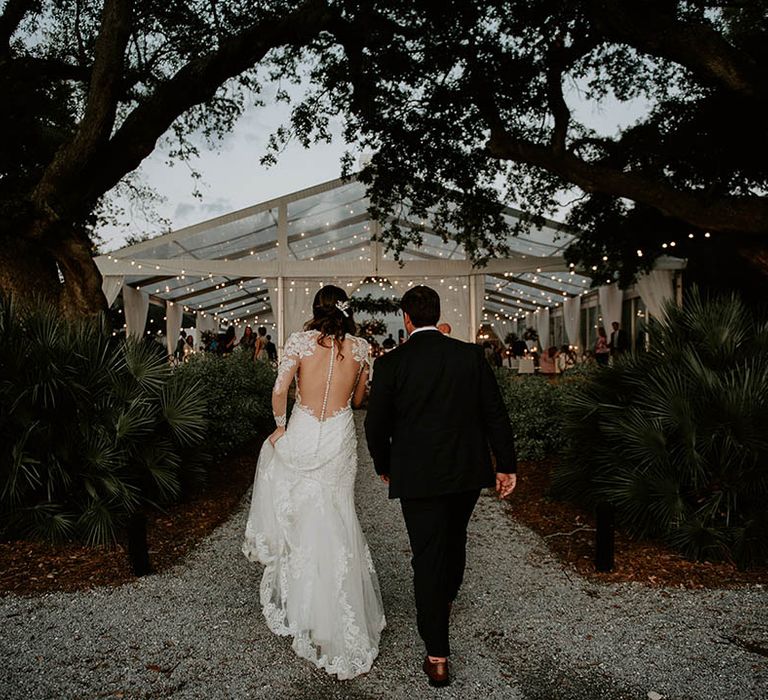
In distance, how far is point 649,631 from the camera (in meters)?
3.54

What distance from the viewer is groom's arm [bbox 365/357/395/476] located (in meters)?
3.04

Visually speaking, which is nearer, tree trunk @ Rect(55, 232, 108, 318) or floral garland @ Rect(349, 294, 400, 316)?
tree trunk @ Rect(55, 232, 108, 318)

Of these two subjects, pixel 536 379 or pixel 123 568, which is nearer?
pixel 123 568

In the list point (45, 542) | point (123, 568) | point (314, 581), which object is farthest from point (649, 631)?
point (45, 542)

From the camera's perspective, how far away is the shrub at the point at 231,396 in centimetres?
818

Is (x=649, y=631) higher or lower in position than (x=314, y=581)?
lower

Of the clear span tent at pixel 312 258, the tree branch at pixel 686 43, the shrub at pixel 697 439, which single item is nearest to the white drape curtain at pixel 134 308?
the clear span tent at pixel 312 258

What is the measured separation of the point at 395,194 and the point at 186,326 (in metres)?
28.5

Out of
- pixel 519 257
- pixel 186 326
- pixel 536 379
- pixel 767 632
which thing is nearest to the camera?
pixel 767 632

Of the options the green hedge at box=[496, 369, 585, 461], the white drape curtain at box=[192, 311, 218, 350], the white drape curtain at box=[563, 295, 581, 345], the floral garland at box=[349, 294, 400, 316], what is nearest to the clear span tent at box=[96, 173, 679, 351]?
the floral garland at box=[349, 294, 400, 316]

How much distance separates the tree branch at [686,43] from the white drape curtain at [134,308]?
15.5 m

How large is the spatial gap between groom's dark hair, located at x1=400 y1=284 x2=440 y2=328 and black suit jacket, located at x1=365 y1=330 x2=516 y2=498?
68 mm

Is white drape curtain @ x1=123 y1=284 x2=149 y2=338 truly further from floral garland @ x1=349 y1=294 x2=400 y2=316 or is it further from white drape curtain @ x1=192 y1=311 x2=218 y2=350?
white drape curtain @ x1=192 y1=311 x2=218 y2=350

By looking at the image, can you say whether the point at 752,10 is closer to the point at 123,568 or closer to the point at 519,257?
the point at 519,257
